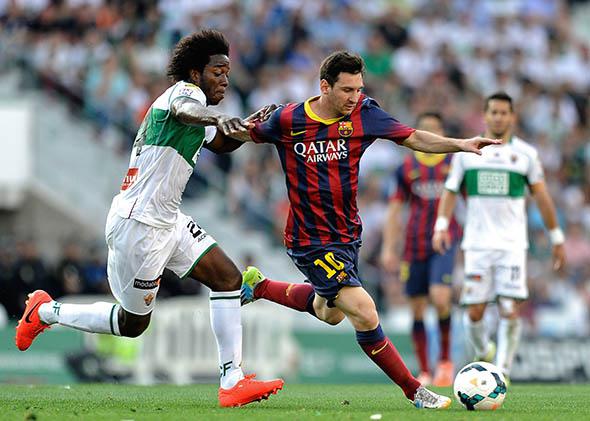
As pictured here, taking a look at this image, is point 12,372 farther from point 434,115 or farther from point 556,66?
point 556,66

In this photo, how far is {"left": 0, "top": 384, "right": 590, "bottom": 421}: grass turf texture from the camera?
8.24 m

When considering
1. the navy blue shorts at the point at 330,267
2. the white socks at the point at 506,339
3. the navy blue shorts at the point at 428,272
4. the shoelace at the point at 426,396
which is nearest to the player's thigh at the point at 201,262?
the navy blue shorts at the point at 330,267

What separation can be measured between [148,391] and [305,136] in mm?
3645

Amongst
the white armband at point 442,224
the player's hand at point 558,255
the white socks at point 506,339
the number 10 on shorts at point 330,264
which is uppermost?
the white armband at point 442,224

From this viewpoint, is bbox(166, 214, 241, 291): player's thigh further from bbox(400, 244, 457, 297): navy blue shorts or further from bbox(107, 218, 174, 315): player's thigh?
bbox(400, 244, 457, 297): navy blue shorts

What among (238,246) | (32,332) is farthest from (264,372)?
(32,332)

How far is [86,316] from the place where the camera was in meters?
9.40

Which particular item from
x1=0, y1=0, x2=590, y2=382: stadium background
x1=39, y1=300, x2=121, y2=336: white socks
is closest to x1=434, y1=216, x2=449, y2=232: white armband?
x1=39, y1=300, x2=121, y2=336: white socks

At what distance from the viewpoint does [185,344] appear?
1741cm

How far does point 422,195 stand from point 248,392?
18.3ft

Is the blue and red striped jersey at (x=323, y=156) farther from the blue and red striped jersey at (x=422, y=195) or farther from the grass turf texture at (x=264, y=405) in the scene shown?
the blue and red striped jersey at (x=422, y=195)

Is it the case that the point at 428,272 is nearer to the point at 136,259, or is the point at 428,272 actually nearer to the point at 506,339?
the point at 506,339

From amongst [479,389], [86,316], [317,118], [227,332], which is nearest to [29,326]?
[86,316]

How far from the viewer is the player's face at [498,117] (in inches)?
480
